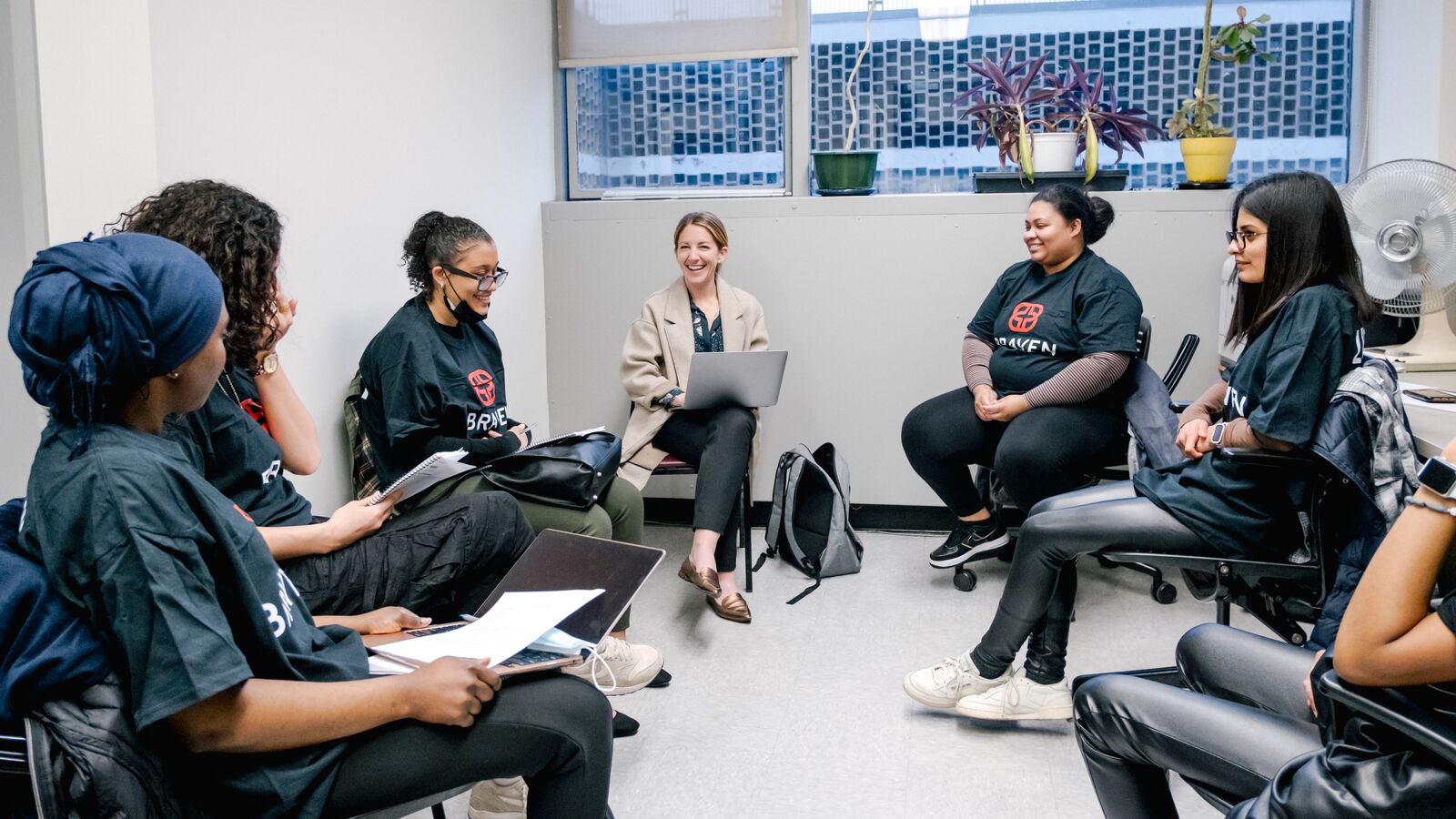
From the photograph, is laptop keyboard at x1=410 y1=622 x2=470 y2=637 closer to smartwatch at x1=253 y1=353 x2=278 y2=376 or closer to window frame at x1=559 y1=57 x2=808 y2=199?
smartwatch at x1=253 y1=353 x2=278 y2=376

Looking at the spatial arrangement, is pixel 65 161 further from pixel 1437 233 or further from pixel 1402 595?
pixel 1437 233

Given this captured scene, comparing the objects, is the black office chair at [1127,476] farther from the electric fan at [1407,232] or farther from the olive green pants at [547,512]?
the olive green pants at [547,512]

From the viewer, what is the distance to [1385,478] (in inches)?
75.0

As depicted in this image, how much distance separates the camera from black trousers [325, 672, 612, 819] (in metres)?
1.23

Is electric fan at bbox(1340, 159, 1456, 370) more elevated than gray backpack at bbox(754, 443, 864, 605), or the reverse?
electric fan at bbox(1340, 159, 1456, 370)

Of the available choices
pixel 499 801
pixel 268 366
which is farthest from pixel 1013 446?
pixel 268 366

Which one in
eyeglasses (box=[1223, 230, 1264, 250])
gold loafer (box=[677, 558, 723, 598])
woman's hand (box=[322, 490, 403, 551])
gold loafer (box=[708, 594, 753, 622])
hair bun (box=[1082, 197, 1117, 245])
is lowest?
gold loafer (box=[708, 594, 753, 622])

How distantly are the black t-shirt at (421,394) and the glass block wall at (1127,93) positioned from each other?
6.75ft

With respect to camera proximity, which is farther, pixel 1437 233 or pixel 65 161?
pixel 1437 233

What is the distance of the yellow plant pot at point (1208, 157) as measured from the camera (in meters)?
3.65

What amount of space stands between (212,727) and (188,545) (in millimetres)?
188

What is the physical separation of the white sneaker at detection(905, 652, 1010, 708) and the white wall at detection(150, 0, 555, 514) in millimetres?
1465

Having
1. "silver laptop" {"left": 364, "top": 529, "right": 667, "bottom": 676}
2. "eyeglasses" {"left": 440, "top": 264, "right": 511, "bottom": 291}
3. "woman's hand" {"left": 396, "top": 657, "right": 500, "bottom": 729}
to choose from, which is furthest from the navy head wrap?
"eyeglasses" {"left": 440, "top": 264, "right": 511, "bottom": 291}

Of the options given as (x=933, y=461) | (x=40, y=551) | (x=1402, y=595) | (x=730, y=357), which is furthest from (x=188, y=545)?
(x=933, y=461)
